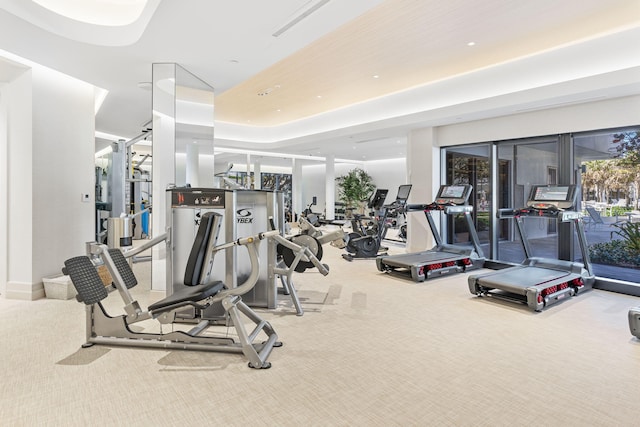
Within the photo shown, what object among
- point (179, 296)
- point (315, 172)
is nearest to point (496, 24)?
point (179, 296)

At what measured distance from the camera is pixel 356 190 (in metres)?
14.2

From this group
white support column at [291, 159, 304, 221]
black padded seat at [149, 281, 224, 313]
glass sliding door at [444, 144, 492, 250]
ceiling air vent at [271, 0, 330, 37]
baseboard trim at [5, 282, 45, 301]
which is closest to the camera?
black padded seat at [149, 281, 224, 313]

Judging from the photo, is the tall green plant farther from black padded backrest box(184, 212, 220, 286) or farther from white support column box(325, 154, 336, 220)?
white support column box(325, 154, 336, 220)

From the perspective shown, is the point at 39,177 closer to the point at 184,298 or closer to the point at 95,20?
the point at 95,20

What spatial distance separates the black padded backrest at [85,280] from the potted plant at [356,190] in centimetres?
1140

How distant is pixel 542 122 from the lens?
18.9ft

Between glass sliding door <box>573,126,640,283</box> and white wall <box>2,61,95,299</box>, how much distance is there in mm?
7188

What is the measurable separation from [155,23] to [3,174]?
2851mm

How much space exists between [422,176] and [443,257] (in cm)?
227

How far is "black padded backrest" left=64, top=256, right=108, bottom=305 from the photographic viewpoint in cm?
280

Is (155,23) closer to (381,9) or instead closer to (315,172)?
(381,9)

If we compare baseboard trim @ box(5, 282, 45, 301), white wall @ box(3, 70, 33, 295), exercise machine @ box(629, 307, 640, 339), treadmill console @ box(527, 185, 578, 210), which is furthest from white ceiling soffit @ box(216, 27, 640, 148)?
baseboard trim @ box(5, 282, 45, 301)

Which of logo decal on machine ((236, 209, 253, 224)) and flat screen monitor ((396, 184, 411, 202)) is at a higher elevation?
flat screen monitor ((396, 184, 411, 202))

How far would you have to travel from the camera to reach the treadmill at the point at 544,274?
4164mm
